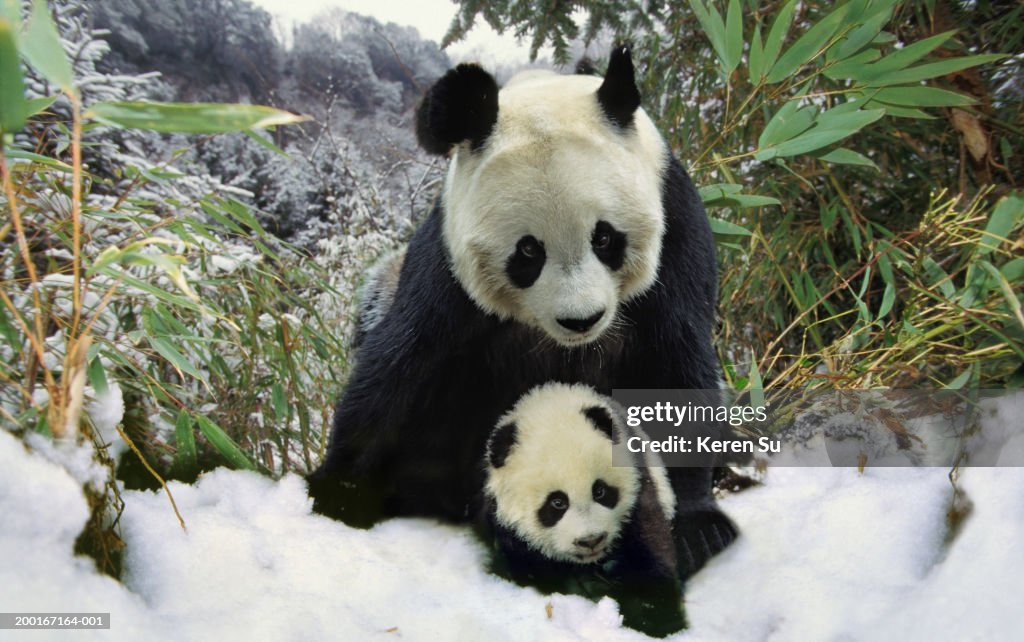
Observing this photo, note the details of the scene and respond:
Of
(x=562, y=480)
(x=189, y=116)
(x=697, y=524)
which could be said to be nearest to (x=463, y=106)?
(x=189, y=116)

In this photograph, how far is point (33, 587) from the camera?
396mm

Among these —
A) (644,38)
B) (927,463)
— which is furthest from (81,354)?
(644,38)

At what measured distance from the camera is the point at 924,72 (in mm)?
726

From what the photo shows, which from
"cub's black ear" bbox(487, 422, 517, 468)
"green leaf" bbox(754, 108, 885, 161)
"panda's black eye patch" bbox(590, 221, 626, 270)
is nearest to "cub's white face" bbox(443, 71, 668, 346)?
"panda's black eye patch" bbox(590, 221, 626, 270)

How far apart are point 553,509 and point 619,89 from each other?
40cm

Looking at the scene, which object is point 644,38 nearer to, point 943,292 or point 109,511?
point 943,292

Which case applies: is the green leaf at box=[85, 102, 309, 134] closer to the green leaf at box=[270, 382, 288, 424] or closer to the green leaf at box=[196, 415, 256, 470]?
the green leaf at box=[196, 415, 256, 470]

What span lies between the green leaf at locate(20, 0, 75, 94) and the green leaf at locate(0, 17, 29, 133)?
0.01 m

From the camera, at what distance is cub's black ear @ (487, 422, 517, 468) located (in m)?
0.63

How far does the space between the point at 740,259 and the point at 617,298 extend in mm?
597

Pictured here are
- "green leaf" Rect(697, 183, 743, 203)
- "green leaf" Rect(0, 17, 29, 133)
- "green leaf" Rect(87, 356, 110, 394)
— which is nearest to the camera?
"green leaf" Rect(0, 17, 29, 133)

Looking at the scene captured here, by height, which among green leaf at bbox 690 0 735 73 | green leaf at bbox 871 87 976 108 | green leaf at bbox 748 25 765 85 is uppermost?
green leaf at bbox 690 0 735 73

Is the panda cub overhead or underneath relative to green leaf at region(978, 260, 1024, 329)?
underneath

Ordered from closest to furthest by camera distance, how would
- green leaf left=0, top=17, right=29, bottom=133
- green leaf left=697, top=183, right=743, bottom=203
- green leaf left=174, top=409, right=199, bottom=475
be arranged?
green leaf left=0, top=17, right=29, bottom=133, green leaf left=174, top=409, right=199, bottom=475, green leaf left=697, top=183, right=743, bottom=203
